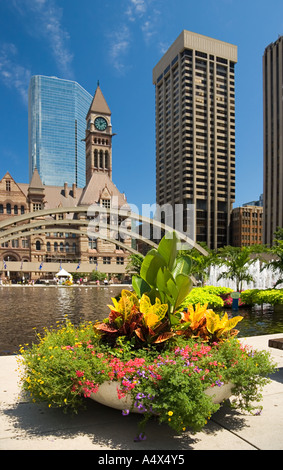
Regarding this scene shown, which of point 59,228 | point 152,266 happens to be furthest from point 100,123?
point 152,266

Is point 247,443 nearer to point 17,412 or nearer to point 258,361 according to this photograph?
point 258,361

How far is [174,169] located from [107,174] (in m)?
30.6

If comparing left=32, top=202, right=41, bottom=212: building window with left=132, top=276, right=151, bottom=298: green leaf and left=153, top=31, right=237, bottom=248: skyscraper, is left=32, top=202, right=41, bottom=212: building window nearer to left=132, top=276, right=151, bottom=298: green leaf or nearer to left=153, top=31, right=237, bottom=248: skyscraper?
left=153, top=31, right=237, bottom=248: skyscraper

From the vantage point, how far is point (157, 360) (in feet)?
15.0

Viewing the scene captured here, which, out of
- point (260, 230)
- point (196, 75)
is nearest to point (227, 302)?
point (260, 230)

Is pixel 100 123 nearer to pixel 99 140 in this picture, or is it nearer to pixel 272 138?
pixel 99 140

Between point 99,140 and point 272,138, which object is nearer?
point 272,138

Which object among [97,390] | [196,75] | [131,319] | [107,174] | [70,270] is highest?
[196,75]

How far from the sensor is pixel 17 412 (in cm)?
504

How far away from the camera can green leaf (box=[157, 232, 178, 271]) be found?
5609 millimetres

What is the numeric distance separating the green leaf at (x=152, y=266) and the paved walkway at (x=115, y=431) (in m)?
1.95

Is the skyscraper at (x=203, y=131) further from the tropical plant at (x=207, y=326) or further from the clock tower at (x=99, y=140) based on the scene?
the tropical plant at (x=207, y=326)

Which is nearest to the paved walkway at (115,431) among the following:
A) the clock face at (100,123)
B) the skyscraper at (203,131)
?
the clock face at (100,123)

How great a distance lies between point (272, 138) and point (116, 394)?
111m
